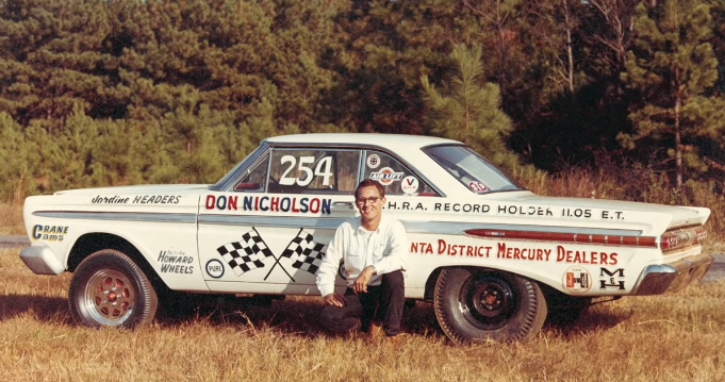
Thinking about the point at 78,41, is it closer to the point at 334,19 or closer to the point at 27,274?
the point at 334,19

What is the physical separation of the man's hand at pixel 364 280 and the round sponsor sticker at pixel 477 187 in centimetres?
95

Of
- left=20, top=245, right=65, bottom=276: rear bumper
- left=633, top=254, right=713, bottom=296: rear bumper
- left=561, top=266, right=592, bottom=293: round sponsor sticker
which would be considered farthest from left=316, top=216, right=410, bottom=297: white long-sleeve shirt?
left=20, top=245, right=65, bottom=276: rear bumper

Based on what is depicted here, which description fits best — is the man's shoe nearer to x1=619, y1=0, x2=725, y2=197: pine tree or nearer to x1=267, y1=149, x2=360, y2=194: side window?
x1=267, y1=149, x2=360, y2=194: side window

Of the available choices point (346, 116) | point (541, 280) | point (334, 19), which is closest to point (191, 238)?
point (541, 280)

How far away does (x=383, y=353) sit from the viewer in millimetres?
7363

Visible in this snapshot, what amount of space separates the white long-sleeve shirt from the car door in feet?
0.88

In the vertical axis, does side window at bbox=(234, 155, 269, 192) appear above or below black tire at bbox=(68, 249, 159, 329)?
above

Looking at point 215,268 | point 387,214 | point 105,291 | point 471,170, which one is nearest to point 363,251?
point 387,214

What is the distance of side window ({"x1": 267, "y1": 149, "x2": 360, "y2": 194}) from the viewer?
27.3 ft

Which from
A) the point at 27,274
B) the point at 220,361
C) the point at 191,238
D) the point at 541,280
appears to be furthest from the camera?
the point at 27,274

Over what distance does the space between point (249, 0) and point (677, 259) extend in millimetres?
43801

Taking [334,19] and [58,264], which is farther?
[334,19]

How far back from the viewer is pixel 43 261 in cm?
890

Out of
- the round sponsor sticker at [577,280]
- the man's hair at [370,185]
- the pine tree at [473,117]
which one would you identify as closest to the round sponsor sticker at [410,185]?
the man's hair at [370,185]
